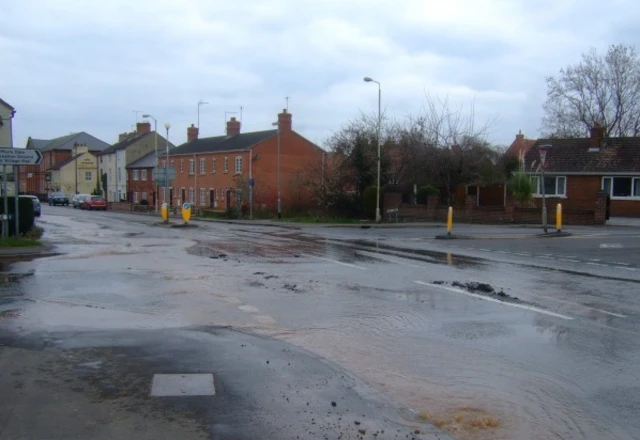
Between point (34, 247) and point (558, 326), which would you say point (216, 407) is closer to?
point (558, 326)

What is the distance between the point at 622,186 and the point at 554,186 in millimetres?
4456

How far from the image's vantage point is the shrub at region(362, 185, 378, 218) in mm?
41438

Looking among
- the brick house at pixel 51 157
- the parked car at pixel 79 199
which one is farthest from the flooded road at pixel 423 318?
the brick house at pixel 51 157

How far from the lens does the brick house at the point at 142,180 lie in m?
75.9

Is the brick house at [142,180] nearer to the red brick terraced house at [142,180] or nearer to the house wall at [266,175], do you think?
the red brick terraced house at [142,180]

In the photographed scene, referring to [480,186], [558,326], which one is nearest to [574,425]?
[558,326]

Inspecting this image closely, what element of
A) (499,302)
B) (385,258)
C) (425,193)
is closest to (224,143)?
(425,193)

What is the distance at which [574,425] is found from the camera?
528 centimetres

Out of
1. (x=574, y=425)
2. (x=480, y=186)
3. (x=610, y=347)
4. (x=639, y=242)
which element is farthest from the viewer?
(x=480, y=186)

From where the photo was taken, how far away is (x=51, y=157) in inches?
4240

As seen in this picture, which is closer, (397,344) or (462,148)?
(397,344)

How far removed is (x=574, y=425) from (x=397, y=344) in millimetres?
2792

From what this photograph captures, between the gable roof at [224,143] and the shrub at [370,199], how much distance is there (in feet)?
60.6

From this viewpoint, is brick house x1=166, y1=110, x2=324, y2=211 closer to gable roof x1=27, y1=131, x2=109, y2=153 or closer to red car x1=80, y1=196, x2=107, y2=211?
red car x1=80, y1=196, x2=107, y2=211
